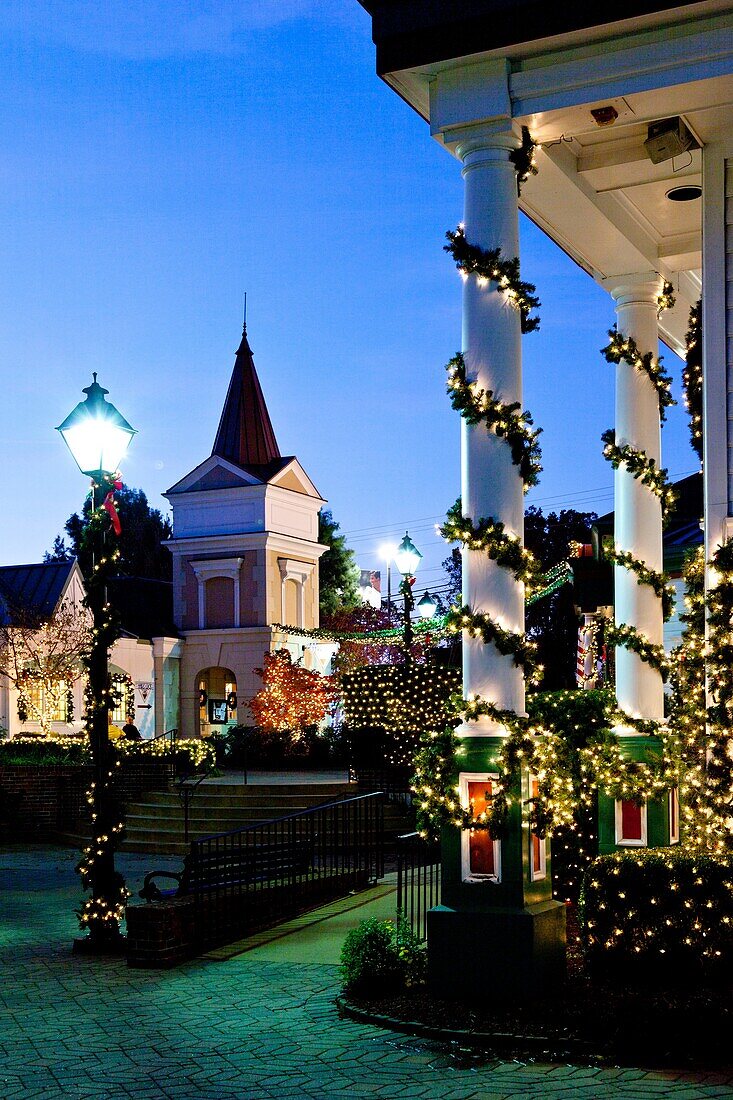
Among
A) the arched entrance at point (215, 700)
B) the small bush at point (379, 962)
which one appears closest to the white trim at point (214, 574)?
the arched entrance at point (215, 700)

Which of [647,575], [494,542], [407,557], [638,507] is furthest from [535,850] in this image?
[407,557]

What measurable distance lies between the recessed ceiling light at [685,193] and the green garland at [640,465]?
212cm

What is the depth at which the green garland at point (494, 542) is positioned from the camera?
8438 mm

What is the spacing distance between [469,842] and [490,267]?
3.88 metres

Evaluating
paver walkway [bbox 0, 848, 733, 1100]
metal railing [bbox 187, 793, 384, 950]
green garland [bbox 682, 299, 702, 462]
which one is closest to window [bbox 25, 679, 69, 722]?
metal railing [bbox 187, 793, 384, 950]

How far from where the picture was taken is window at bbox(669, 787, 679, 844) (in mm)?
10305

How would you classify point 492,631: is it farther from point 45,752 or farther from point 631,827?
point 45,752

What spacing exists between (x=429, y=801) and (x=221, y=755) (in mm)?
26977

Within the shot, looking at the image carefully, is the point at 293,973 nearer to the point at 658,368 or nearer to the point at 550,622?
the point at 658,368

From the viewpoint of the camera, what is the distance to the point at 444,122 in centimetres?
887

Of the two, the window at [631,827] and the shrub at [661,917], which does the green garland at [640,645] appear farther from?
the shrub at [661,917]

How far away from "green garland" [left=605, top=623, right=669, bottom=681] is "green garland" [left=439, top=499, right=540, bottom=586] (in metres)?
2.70

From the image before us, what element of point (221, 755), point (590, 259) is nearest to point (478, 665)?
point (590, 259)

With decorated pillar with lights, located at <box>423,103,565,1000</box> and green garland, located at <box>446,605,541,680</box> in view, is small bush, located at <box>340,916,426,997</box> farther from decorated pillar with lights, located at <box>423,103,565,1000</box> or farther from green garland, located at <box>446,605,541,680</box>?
green garland, located at <box>446,605,541,680</box>
